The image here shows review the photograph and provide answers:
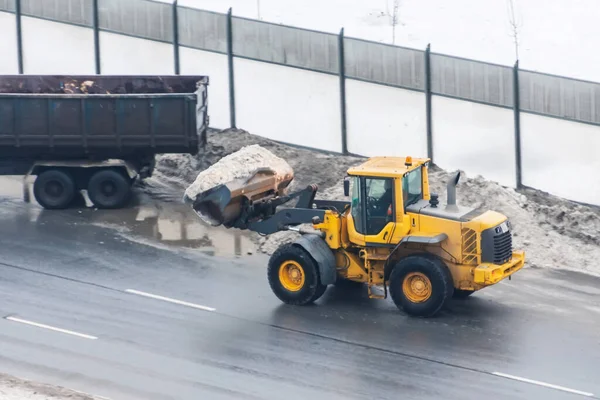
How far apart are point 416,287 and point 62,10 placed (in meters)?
15.9

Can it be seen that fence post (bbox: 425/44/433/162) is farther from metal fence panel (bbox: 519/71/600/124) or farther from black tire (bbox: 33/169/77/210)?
black tire (bbox: 33/169/77/210)

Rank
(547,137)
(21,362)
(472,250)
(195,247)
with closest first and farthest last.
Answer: (21,362)
(472,250)
(195,247)
(547,137)

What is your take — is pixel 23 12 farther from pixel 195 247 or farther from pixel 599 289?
pixel 599 289

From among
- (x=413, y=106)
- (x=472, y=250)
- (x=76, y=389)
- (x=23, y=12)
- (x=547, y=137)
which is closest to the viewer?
(x=76, y=389)

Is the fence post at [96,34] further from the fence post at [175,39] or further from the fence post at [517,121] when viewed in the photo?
the fence post at [517,121]

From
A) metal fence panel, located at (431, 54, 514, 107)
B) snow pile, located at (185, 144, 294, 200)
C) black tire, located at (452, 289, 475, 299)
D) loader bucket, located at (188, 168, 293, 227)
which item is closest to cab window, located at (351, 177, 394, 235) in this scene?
black tire, located at (452, 289, 475, 299)

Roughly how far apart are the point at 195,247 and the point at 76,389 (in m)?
6.73

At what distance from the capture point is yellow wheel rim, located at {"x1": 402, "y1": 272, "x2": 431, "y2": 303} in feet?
54.0

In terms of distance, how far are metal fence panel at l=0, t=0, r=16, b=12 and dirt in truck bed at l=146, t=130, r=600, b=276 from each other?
Answer: 7334 mm

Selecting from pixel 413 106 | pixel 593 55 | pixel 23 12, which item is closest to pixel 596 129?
pixel 413 106

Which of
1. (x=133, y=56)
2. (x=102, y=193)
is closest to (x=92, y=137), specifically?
(x=102, y=193)

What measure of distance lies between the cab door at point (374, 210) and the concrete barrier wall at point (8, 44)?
15847 mm

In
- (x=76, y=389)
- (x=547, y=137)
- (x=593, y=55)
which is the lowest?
(x=76, y=389)

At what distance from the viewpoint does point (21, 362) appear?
1493 cm
